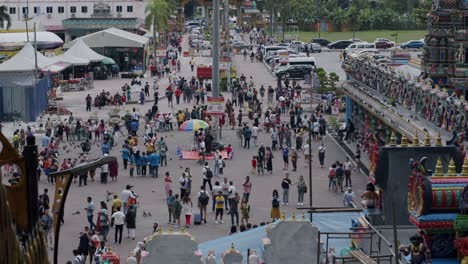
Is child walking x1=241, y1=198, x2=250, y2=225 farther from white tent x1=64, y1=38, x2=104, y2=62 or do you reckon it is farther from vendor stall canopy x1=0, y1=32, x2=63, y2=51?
vendor stall canopy x1=0, y1=32, x2=63, y2=51

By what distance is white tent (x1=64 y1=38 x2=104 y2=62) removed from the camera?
66.9 metres

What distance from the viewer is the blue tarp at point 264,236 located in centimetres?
1867

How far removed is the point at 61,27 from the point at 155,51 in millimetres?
15336

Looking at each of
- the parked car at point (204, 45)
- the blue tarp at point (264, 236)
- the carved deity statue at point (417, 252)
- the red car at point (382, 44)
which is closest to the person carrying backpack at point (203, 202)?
the blue tarp at point (264, 236)

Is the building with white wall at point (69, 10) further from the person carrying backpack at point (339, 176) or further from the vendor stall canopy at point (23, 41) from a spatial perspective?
the person carrying backpack at point (339, 176)

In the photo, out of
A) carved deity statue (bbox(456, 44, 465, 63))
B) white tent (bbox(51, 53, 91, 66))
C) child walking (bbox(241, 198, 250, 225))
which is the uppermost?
carved deity statue (bbox(456, 44, 465, 63))

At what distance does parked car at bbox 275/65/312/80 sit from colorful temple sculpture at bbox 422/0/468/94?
31848mm

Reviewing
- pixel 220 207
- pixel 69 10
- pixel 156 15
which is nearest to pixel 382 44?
pixel 156 15

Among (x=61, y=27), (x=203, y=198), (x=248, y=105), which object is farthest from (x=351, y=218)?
(x=61, y=27)

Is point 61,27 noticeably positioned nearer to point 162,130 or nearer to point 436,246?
point 162,130

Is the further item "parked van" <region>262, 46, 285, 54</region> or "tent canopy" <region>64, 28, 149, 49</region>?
"parked van" <region>262, 46, 285, 54</region>

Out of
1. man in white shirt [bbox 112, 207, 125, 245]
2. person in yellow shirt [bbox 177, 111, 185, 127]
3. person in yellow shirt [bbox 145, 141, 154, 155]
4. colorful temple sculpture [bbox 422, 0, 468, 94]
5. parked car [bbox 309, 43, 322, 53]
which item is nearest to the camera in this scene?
man in white shirt [bbox 112, 207, 125, 245]

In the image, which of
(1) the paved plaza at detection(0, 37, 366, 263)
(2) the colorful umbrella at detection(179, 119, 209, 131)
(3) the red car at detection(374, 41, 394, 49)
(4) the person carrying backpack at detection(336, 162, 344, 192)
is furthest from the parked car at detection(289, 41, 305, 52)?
(4) the person carrying backpack at detection(336, 162, 344, 192)

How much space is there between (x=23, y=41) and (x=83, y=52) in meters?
8.90
